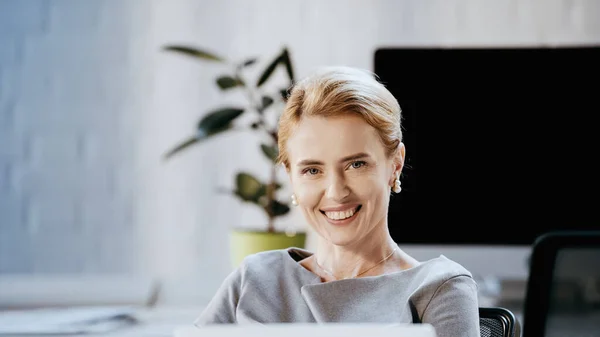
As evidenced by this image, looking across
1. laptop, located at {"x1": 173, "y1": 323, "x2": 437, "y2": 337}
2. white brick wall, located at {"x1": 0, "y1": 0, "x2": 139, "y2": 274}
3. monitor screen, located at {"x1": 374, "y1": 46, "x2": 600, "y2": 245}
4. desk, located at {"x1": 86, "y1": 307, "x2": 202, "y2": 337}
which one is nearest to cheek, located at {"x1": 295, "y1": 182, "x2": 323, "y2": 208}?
laptop, located at {"x1": 173, "y1": 323, "x2": 437, "y2": 337}

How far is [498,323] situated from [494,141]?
0.81 metres

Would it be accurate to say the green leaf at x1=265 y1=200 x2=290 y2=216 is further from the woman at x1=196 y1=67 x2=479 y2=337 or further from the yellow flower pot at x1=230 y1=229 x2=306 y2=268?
the woman at x1=196 y1=67 x2=479 y2=337

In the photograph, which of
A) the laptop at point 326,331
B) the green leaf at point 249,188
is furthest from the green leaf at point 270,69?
the laptop at point 326,331

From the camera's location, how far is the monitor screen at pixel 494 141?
5.74 ft

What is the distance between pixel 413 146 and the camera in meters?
1.76

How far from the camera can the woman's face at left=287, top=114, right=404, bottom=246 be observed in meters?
0.93

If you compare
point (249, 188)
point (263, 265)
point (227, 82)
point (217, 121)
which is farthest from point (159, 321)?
point (263, 265)

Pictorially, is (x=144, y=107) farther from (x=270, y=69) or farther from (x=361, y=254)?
(x=361, y=254)

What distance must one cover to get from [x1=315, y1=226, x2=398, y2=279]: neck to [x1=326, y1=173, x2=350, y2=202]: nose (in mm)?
85

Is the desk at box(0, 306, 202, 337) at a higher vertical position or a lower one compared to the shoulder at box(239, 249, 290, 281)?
lower

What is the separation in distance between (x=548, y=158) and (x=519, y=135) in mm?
84

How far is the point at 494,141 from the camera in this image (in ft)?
5.80

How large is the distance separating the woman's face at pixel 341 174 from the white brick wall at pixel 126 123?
4.25ft

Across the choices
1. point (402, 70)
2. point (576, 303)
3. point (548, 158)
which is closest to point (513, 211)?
point (548, 158)
